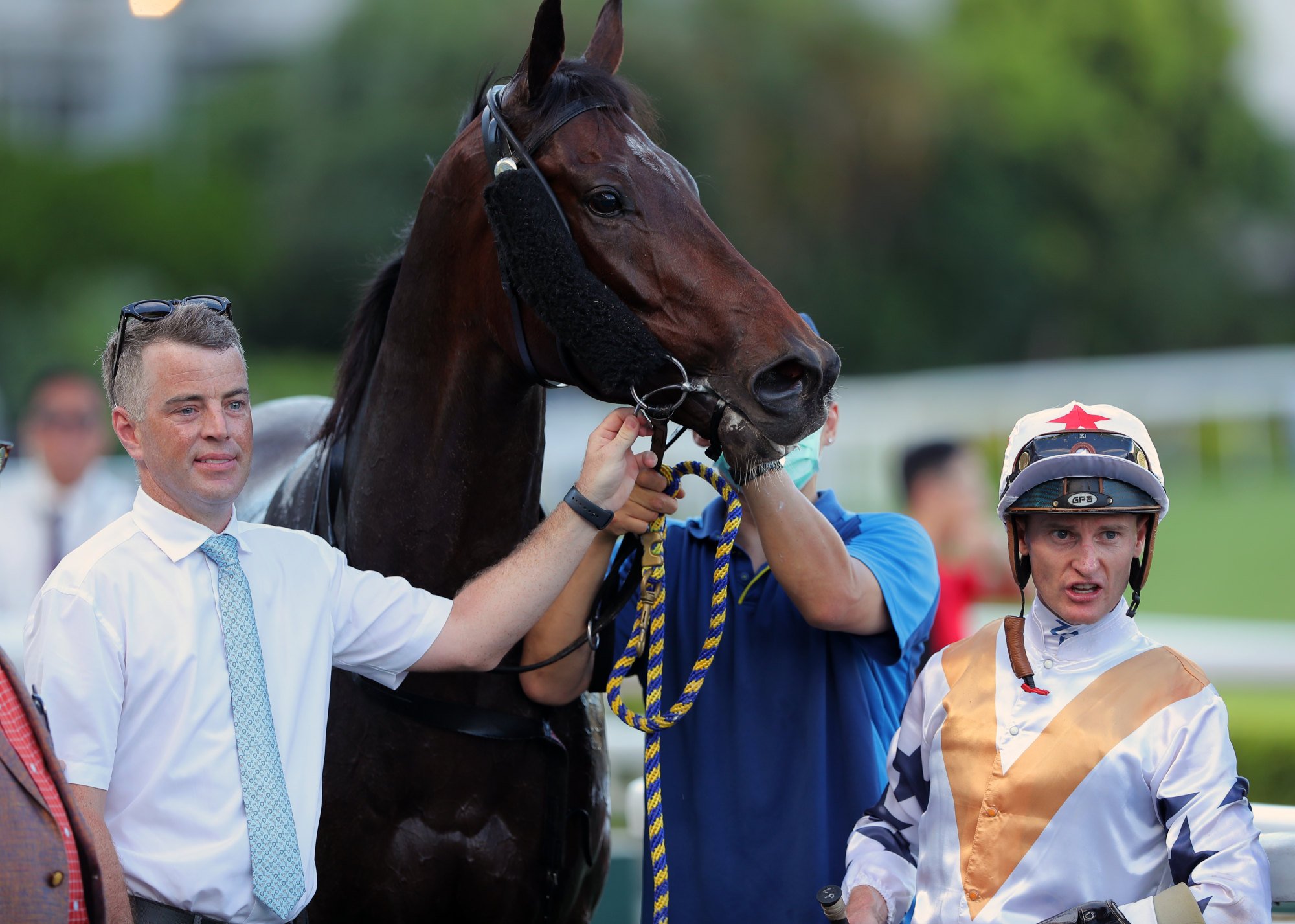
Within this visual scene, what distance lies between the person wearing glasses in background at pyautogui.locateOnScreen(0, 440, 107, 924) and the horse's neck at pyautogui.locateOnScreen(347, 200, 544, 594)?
74 cm

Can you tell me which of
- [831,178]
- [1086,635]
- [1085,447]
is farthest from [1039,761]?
[831,178]

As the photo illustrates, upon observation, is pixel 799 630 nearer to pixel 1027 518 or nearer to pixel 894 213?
pixel 1027 518

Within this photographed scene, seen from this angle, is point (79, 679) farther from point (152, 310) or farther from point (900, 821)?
point (900, 821)

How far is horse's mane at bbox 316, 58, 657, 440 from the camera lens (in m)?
2.30

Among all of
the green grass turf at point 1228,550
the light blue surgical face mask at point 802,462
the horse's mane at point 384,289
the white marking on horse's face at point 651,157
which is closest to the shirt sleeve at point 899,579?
the light blue surgical face mask at point 802,462

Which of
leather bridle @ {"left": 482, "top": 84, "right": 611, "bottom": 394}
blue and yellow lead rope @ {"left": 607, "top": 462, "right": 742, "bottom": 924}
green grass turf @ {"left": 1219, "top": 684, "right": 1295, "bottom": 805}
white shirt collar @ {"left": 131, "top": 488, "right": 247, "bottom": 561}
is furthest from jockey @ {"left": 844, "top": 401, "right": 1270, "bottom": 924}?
green grass turf @ {"left": 1219, "top": 684, "right": 1295, "bottom": 805}

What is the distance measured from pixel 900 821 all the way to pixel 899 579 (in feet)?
1.55

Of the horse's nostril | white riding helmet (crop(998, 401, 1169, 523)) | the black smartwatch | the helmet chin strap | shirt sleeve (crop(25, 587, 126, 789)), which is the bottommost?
shirt sleeve (crop(25, 587, 126, 789))

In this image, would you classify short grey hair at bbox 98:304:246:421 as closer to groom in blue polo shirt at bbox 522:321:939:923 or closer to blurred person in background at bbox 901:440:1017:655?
groom in blue polo shirt at bbox 522:321:939:923

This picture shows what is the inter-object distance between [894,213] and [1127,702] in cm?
2784

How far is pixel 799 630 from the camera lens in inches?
99.3

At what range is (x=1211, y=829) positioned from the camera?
1.83 m

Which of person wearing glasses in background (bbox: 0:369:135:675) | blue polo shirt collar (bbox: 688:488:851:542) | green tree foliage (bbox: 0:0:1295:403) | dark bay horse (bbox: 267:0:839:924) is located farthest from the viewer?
green tree foliage (bbox: 0:0:1295:403)

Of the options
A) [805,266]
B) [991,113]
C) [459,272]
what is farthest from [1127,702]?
[991,113]
